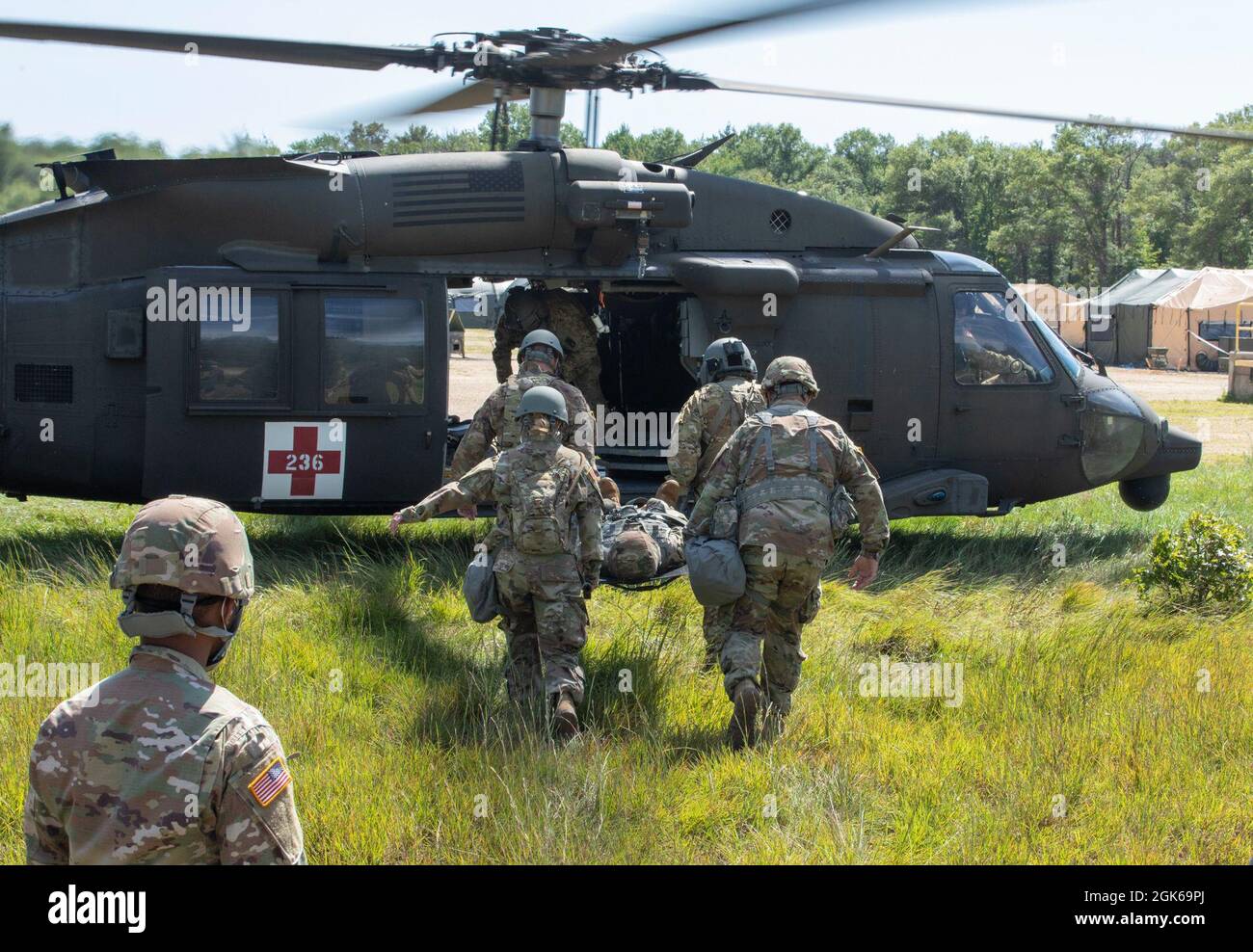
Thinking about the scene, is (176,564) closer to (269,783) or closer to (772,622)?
(269,783)

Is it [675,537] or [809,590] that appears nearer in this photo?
[809,590]

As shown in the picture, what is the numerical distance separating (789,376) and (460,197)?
354cm

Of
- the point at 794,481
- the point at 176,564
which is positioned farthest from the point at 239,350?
the point at 176,564

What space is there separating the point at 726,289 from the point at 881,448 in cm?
164

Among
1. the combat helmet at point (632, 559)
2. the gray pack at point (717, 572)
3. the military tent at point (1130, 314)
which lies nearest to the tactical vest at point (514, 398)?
the combat helmet at point (632, 559)

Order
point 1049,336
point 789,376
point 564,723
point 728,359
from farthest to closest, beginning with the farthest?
point 1049,336
point 728,359
point 789,376
point 564,723

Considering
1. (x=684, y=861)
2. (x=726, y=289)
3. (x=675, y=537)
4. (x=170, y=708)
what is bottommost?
(x=684, y=861)

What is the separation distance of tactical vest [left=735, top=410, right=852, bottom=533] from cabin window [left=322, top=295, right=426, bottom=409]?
130 inches

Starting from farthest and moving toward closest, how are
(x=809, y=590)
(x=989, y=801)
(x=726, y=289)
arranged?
(x=726, y=289)
(x=809, y=590)
(x=989, y=801)

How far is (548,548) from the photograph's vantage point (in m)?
5.48
